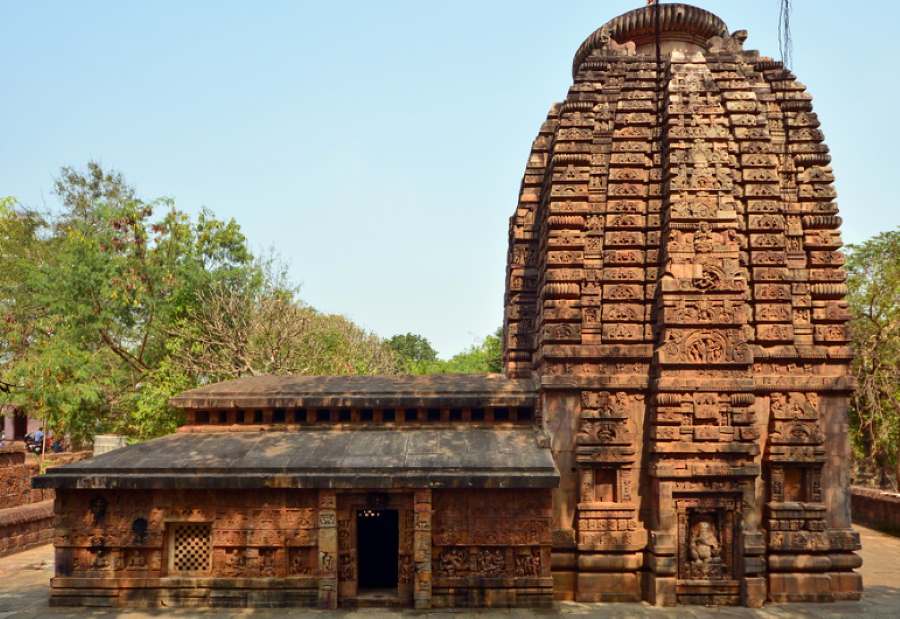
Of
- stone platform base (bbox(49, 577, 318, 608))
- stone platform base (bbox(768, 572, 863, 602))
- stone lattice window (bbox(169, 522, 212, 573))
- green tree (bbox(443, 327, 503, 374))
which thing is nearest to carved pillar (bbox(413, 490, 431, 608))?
stone platform base (bbox(49, 577, 318, 608))

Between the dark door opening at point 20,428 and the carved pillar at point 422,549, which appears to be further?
the dark door opening at point 20,428

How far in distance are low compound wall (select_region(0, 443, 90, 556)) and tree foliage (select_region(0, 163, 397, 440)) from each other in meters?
4.32

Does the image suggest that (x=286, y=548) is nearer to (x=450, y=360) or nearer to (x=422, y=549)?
(x=422, y=549)

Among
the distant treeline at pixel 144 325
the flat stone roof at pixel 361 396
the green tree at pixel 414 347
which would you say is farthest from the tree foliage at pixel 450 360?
the flat stone roof at pixel 361 396

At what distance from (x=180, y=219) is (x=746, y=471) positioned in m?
22.1

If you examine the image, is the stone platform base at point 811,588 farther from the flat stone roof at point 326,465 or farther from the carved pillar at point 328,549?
the carved pillar at point 328,549

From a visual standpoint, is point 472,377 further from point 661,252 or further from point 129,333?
point 129,333

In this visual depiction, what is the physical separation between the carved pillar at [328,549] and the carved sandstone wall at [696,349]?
12.2 feet

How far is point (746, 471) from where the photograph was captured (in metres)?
11.1

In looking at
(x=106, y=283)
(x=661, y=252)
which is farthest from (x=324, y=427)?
(x=106, y=283)

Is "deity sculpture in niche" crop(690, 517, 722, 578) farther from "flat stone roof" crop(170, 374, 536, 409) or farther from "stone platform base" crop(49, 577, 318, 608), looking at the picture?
"stone platform base" crop(49, 577, 318, 608)

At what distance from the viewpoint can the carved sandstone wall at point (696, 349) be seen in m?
11.2

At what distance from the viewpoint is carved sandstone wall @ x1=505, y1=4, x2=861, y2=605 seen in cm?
1123

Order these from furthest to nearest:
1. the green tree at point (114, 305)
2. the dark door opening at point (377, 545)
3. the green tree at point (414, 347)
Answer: the green tree at point (414, 347), the green tree at point (114, 305), the dark door opening at point (377, 545)
